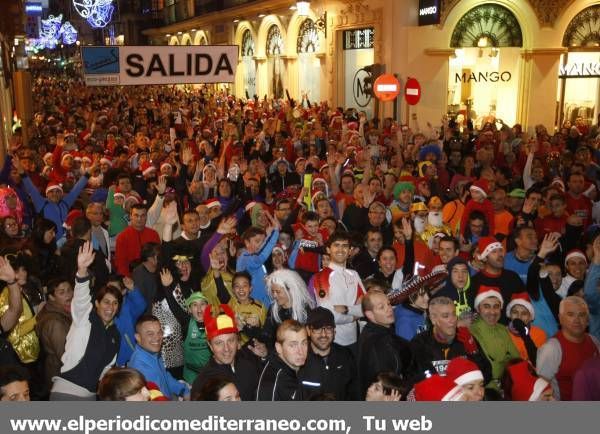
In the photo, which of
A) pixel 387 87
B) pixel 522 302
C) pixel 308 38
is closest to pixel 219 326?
pixel 522 302

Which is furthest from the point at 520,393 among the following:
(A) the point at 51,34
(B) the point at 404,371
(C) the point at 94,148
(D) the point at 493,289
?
(A) the point at 51,34

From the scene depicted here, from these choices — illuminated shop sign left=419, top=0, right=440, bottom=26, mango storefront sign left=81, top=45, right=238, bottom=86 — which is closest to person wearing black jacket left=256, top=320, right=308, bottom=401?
mango storefront sign left=81, top=45, right=238, bottom=86

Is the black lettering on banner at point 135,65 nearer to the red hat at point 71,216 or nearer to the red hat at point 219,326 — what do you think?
the red hat at point 71,216

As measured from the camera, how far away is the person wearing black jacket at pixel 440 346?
446 centimetres

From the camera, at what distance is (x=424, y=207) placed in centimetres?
770

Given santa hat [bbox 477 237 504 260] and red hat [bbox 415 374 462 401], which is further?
santa hat [bbox 477 237 504 260]

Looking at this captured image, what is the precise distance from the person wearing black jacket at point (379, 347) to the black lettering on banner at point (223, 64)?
4.47 m

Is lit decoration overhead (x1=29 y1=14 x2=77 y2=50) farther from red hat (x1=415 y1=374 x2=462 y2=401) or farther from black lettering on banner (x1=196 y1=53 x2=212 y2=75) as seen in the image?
red hat (x1=415 y1=374 x2=462 y2=401)

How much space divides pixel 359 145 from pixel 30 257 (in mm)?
8402

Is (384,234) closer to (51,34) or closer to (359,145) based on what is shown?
(359,145)

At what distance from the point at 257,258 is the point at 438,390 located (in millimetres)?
2983

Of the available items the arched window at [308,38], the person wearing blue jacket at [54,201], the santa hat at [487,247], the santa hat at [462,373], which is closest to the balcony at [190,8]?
the arched window at [308,38]

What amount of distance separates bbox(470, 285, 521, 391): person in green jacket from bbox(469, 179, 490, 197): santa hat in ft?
11.0

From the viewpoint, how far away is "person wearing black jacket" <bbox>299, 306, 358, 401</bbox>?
4.23 meters
